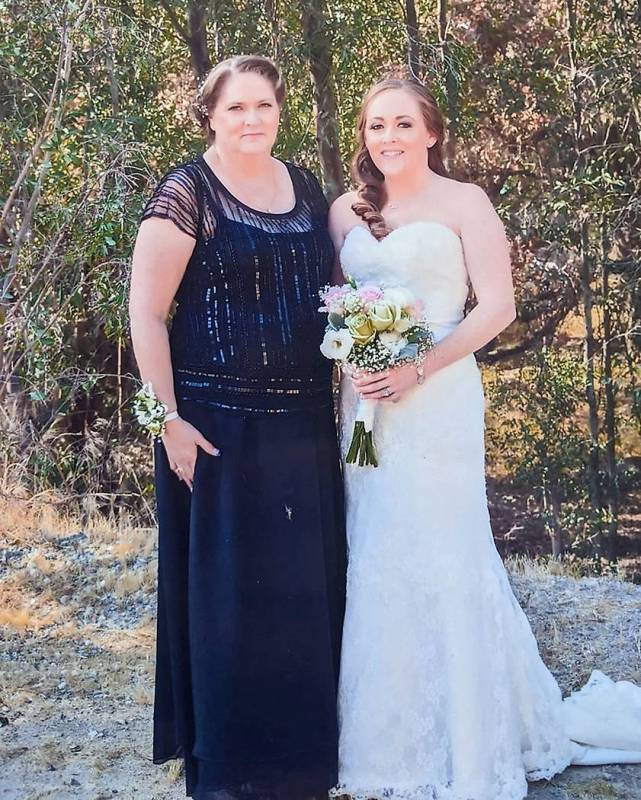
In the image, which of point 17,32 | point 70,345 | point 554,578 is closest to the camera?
point 554,578

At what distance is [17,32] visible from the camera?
629 cm

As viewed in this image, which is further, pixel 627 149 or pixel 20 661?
pixel 627 149

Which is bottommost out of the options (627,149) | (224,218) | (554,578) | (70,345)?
(554,578)

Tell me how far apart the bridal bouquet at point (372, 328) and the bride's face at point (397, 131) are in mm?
491

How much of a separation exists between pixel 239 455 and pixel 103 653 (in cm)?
217

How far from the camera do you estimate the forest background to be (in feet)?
20.1

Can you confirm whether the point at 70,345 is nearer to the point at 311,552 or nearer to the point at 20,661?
the point at 20,661

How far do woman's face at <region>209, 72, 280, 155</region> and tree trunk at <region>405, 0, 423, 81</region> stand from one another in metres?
4.13

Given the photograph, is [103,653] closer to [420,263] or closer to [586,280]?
[420,263]

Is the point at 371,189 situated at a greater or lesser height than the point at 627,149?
lesser

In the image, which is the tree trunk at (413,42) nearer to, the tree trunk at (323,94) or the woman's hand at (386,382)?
the tree trunk at (323,94)

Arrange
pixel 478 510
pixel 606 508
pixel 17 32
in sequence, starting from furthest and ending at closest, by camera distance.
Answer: pixel 606 508 < pixel 17 32 < pixel 478 510

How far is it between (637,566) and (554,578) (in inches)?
233

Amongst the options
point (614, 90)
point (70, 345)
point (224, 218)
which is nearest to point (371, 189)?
point (224, 218)
